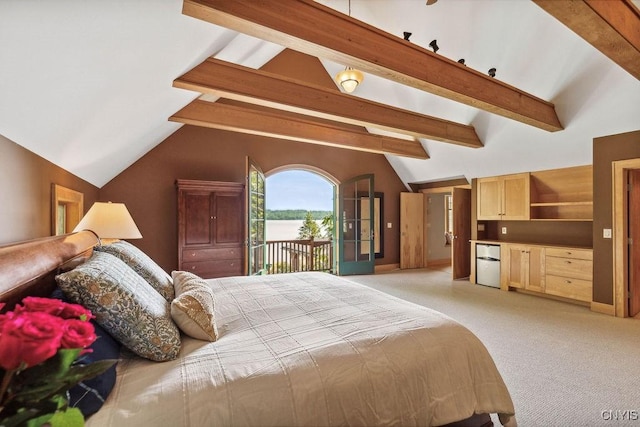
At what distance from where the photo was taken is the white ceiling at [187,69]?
1.38m

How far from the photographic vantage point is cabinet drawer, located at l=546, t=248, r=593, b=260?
13.4ft

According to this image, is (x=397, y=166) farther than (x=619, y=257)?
Yes

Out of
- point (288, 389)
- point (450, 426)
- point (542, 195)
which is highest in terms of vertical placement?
point (542, 195)

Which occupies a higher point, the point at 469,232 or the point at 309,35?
the point at 309,35

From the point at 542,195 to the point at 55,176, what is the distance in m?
6.64

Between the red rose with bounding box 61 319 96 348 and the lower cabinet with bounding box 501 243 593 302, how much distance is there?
5510 millimetres

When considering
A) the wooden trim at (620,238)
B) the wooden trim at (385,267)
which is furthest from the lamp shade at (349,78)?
the wooden trim at (385,267)

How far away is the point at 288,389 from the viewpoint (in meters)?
1.09

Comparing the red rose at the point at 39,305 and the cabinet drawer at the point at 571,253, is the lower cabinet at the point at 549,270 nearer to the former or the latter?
the cabinet drawer at the point at 571,253

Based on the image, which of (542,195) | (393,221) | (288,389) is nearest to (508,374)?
(288,389)

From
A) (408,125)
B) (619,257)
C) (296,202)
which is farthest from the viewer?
(296,202)

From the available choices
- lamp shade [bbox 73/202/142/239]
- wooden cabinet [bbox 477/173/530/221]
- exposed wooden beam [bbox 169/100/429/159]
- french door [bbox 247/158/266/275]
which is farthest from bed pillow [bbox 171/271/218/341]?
wooden cabinet [bbox 477/173/530/221]

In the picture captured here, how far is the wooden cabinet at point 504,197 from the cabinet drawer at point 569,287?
42.2 inches

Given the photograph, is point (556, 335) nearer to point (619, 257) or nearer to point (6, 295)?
point (619, 257)
